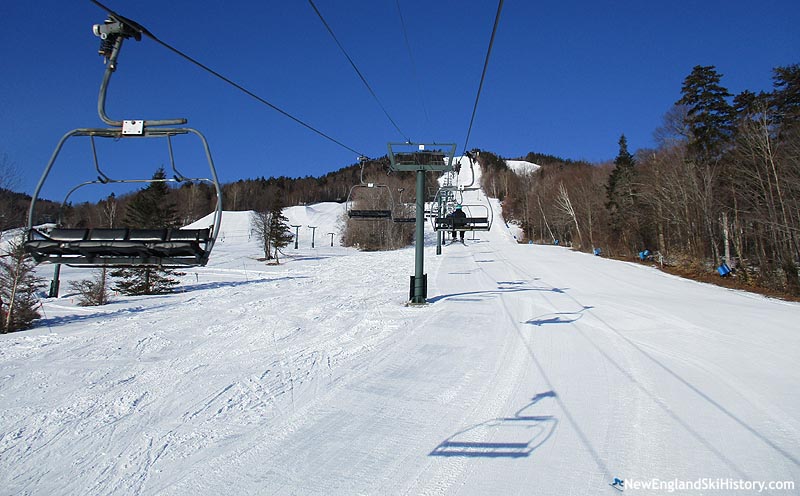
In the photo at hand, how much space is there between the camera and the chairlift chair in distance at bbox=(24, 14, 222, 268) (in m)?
5.17

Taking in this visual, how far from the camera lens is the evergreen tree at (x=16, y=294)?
13.0 meters

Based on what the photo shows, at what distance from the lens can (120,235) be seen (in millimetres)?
5664

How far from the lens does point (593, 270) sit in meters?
25.2

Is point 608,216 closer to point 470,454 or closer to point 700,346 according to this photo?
point 700,346

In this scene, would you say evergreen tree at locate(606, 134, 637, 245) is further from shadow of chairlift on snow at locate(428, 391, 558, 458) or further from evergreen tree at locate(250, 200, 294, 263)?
shadow of chairlift on snow at locate(428, 391, 558, 458)

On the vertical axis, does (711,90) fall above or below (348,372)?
above

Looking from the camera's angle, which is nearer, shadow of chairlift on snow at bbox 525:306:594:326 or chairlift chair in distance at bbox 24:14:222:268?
chairlift chair in distance at bbox 24:14:222:268

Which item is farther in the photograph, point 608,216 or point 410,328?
point 608,216

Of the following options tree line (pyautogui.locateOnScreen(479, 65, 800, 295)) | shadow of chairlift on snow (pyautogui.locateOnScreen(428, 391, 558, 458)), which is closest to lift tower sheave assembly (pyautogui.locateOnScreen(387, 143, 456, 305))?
shadow of chairlift on snow (pyautogui.locateOnScreen(428, 391, 558, 458))

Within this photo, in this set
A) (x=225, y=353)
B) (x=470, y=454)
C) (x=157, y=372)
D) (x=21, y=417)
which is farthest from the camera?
(x=225, y=353)

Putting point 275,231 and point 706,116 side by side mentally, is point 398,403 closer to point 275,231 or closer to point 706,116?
point 706,116

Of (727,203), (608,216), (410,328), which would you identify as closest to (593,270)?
(727,203)

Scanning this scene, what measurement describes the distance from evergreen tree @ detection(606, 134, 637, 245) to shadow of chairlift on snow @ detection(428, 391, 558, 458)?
3950cm

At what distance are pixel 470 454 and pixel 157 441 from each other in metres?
3.40
